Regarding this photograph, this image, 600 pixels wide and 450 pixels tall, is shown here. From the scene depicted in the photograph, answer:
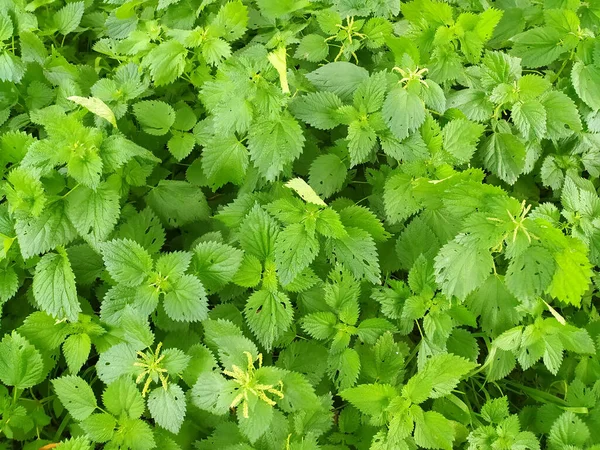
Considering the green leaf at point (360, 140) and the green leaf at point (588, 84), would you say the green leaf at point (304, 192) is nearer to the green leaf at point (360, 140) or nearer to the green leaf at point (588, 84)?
the green leaf at point (360, 140)

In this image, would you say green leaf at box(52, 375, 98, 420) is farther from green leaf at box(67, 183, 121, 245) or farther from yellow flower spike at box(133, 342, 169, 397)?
green leaf at box(67, 183, 121, 245)

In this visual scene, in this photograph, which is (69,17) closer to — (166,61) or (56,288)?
(166,61)

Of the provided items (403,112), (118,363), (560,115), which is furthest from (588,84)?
(118,363)

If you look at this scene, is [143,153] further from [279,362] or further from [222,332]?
[279,362]

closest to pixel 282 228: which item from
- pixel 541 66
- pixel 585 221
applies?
pixel 585 221

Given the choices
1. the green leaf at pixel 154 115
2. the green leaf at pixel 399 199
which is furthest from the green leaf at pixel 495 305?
the green leaf at pixel 154 115
